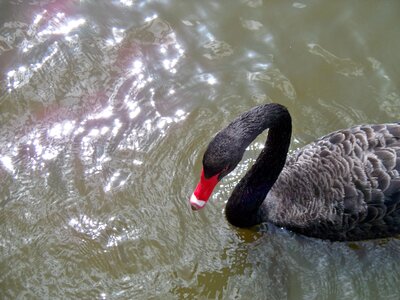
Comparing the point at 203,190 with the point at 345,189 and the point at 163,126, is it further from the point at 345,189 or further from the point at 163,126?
the point at 163,126

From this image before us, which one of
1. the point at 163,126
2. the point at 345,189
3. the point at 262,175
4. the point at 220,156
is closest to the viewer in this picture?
the point at 220,156

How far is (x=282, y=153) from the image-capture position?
4176 millimetres

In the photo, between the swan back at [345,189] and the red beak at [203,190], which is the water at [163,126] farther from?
the red beak at [203,190]

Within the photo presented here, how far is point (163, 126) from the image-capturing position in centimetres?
488

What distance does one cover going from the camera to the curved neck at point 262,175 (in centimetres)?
396

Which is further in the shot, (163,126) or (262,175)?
(163,126)

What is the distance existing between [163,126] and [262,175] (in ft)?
3.31

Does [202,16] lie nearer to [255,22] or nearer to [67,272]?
[255,22]

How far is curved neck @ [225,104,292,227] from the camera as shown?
13.0 ft

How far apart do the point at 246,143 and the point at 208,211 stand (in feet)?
3.24

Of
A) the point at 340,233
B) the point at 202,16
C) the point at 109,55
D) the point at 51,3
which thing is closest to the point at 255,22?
the point at 202,16

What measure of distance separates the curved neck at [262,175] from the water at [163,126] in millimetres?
197

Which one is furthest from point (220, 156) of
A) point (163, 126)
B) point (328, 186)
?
point (163, 126)

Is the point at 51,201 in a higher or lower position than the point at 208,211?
higher
